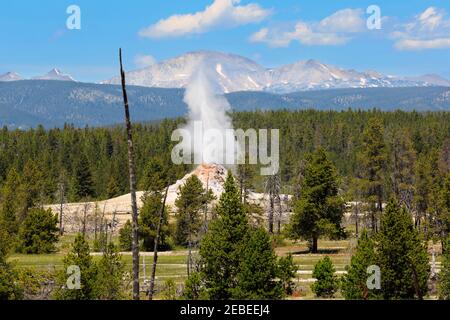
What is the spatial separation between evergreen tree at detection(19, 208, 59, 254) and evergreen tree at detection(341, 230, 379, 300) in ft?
132

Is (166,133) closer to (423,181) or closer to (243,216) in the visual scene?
(423,181)

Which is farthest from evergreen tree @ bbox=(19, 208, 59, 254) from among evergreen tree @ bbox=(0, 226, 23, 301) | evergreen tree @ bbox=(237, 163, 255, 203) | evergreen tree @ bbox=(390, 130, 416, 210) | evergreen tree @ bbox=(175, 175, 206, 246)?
evergreen tree @ bbox=(390, 130, 416, 210)

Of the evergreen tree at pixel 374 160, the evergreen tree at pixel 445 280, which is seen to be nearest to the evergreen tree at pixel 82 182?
the evergreen tree at pixel 374 160

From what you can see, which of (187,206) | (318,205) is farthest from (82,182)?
(318,205)

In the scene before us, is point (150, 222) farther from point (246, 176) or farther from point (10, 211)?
point (246, 176)

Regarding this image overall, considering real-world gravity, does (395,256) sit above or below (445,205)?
below

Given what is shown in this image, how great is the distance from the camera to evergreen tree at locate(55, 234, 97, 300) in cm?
2989

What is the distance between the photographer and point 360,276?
30.1m

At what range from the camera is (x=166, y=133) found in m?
178

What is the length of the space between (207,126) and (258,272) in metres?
91.4

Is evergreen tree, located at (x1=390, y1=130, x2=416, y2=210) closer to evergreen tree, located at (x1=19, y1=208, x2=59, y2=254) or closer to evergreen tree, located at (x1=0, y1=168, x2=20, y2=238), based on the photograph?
evergreen tree, located at (x1=19, y1=208, x2=59, y2=254)

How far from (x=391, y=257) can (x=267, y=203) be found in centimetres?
6910

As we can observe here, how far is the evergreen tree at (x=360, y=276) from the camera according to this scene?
29.7 metres
